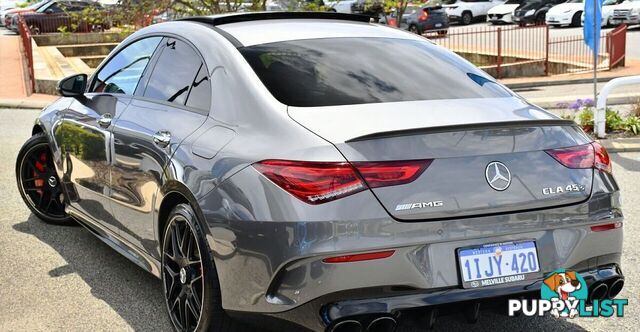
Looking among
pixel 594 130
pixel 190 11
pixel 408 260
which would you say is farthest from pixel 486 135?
pixel 190 11

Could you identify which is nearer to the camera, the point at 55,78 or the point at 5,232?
the point at 5,232

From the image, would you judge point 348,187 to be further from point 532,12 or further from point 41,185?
point 532,12

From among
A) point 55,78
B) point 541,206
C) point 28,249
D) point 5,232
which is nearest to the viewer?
point 541,206

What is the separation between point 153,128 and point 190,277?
0.88m

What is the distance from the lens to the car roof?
173 inches

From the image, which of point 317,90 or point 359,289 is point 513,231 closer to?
point 359,289

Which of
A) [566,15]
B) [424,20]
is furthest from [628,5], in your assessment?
[424,20]

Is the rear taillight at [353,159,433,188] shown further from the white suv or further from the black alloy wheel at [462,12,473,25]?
the black alloy wheel at [462,12,473,25]

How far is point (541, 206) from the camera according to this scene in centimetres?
351

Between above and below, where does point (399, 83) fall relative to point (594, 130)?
above

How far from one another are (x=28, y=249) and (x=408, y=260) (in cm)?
367

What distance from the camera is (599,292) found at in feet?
12.3

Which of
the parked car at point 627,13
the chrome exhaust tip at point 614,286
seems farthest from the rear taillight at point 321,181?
the parked car at point 627,13

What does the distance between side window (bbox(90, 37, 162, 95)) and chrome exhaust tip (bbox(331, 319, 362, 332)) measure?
2283 mm
